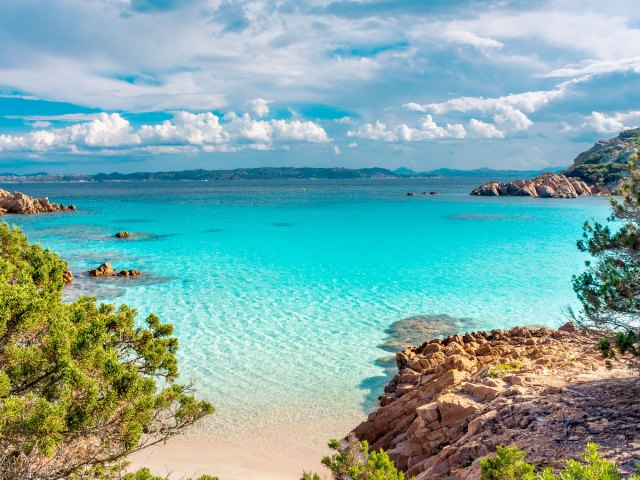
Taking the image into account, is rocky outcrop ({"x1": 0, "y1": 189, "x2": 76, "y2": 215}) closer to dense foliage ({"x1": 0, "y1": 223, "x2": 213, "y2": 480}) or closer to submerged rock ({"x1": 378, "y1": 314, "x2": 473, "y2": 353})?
submerged rock ({"x1": 378, "y1": 314, "x2": 473, "y2": 353})

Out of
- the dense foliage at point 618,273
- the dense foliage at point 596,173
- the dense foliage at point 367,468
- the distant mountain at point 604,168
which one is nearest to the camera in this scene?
the dense foliage at point 367,468

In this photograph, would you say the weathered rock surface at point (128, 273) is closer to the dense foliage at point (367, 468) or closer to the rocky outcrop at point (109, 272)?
the rocky outcrop at point (109, 272)

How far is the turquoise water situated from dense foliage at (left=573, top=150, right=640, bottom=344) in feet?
24.9

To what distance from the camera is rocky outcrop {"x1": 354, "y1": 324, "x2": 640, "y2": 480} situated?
29.0 feet

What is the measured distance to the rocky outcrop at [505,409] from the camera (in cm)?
884

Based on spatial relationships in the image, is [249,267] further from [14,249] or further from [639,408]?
[639,408]

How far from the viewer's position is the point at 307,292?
28703mm

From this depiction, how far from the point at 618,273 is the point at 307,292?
19.8 metres

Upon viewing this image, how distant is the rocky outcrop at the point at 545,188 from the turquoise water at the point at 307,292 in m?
59.0

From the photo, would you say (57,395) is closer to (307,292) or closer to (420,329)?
(420,329)

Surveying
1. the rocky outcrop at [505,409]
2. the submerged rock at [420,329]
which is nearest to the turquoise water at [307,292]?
the submerged rock at [420,329]

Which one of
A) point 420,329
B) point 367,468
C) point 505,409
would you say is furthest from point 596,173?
point 367,468

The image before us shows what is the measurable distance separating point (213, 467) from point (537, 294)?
22156mm

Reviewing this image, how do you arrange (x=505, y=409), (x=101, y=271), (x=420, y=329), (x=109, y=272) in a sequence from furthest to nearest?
(x=109, y=272), (x=101, y=271), (x=420, y=329), (x=505, y=409)
